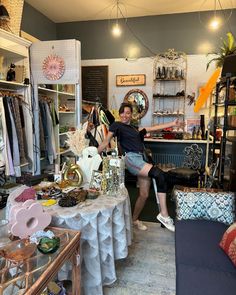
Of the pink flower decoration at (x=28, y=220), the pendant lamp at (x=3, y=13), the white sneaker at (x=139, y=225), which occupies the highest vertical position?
the pendant lamp at (x=3, y=13)

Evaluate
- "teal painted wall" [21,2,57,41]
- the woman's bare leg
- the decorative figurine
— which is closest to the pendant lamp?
the decorative figurine

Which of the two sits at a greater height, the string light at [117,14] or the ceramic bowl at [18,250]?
the string light at [117,14]

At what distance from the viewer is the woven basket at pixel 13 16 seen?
9.68 ft

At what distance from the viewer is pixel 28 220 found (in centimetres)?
132

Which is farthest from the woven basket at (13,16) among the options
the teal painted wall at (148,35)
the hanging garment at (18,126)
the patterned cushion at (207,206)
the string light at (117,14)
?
the patterned cushion at (207,206)

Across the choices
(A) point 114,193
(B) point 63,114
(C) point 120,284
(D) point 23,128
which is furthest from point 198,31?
(C) point 120,284

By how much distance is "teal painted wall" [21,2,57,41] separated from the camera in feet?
13.1

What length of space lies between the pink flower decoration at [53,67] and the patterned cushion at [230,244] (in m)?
2.63

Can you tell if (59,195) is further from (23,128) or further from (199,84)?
(199,84)

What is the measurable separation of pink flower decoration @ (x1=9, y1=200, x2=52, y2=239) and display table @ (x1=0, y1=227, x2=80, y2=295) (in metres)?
0.13

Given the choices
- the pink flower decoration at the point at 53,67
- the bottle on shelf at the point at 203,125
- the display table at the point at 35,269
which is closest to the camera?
the display table at the point at 35,269

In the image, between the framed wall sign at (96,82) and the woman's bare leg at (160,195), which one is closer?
the woman's bare leg at (160,195)

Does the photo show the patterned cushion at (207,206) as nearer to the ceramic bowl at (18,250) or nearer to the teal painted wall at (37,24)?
the ceramic bowl at (18,250)

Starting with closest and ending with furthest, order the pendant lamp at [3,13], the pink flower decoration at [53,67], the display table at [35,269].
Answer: the display table at [35,269] < the pendant lamp at [3,13] < the pink flower decoration at [53,67]
